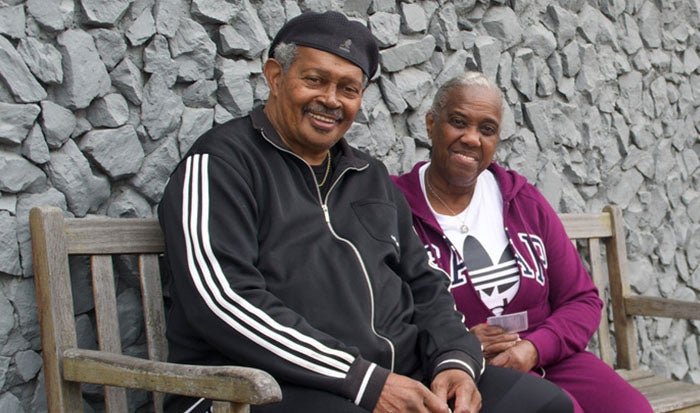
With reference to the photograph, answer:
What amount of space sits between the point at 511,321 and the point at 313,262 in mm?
886

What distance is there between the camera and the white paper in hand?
2.82 meters

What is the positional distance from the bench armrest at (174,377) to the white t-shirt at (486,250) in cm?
130

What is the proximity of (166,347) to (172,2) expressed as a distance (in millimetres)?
1008

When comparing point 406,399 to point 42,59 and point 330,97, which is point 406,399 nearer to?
point 330,97

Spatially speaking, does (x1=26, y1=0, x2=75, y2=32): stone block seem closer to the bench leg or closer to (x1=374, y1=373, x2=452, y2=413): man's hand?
the bench leg

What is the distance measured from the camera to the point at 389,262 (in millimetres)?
2537

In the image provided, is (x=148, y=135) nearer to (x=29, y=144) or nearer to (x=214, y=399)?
(x=29, y=144)

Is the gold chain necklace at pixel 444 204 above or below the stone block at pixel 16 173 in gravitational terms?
below

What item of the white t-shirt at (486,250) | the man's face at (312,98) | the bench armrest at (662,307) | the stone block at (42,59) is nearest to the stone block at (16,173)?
the stone block at (42,59)

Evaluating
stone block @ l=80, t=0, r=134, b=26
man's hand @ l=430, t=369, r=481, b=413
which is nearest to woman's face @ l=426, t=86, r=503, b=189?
man's hand @ l=430, t=369, r=481, b=413

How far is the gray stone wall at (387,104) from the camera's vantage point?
2242 mm

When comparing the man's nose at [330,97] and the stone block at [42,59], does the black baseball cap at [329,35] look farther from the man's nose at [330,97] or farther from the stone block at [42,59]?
the stone block at [42,59]

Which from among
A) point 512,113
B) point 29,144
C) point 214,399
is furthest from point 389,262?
point 512,113

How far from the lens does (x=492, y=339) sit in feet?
9.12
